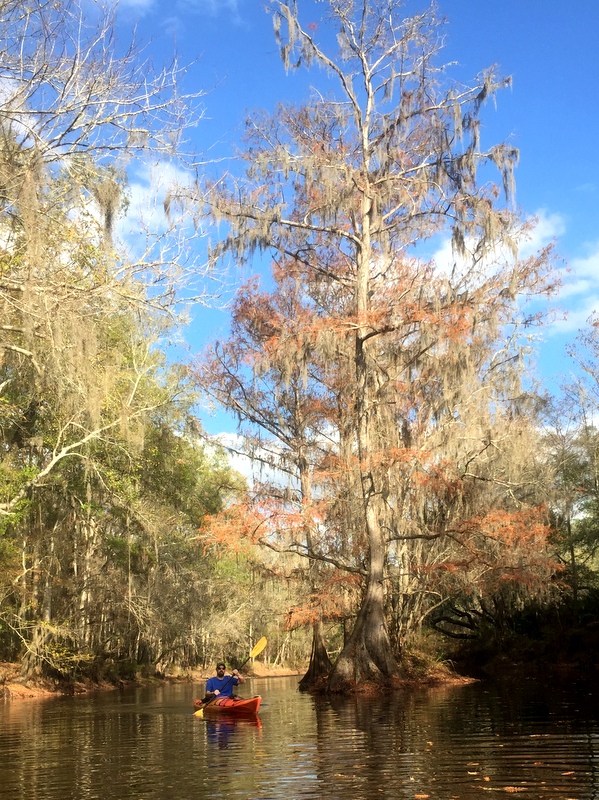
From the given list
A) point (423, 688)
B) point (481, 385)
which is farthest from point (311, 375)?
point (423, 688)

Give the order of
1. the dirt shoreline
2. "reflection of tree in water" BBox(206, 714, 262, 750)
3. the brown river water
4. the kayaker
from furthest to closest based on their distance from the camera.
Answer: the dirt shoreline < the kayaker < "reflection of tree in water" BBox(206, 714, 262, 750) < the brown river water

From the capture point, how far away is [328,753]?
23.2 feet

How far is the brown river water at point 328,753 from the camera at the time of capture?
527 centimetres

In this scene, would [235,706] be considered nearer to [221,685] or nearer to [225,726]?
[225,726]

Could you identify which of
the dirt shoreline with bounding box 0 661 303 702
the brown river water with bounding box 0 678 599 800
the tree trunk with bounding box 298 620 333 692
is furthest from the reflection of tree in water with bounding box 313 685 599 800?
the dirt shoreline with bounding box 0 661 303 702

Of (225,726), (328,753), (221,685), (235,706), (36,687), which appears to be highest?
(328,753)

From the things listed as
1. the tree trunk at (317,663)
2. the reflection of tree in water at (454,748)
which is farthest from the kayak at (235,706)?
the tree trunk at (317,663)

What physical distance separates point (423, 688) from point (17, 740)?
8625 mm

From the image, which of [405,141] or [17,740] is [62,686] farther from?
[405,141]

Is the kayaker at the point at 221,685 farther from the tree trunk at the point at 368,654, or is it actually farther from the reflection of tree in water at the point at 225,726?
the tree trunk at the point at 368,654

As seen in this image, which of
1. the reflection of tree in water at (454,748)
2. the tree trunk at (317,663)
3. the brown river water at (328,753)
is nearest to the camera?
the reflection of tree in water at (454,748)

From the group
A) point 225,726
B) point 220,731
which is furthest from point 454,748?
point 225,726

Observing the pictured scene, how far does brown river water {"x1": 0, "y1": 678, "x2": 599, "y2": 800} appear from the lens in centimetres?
527

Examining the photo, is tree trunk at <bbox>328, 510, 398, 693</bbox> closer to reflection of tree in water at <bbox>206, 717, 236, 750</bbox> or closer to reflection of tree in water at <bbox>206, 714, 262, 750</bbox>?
reflection of tree in water at <bbox>206, 714, 262, 750</bbox>
